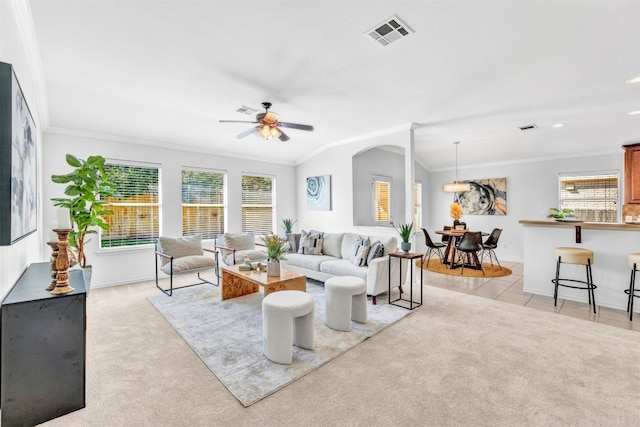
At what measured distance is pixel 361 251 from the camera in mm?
4301

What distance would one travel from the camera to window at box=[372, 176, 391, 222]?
22.6 feet

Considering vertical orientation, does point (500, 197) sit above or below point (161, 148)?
below

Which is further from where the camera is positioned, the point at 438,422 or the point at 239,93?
the point at 239,93

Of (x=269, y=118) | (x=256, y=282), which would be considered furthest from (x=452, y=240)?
(x=269, y=118)

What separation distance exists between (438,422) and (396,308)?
197 cm

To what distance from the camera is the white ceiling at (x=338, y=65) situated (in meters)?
2.28

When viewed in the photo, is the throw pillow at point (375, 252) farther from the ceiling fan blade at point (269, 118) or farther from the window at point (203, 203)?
the window at point (203, 203)

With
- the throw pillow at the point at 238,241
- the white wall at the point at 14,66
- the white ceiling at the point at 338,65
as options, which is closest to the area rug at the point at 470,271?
the white ceiling at the point at 338,65

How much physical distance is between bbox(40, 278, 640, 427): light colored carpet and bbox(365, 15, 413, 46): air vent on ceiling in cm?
282

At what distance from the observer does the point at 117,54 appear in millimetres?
2883

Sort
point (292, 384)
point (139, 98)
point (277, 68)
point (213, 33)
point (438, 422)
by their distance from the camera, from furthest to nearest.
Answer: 1. point (139, 98)
2. point (277, 68)
3. point (213, 33)
4. point (292, 384)
5. point (438, 422)

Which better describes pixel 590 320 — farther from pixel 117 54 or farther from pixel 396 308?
pixel 117 54

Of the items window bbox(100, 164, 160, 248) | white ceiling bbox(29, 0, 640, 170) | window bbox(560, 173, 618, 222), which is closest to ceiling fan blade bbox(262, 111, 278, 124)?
white ceiling bbox(29, 0, 640, 170)

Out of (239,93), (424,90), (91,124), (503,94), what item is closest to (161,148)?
(91,124)
